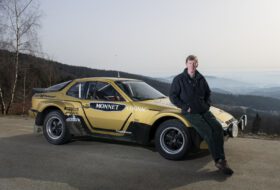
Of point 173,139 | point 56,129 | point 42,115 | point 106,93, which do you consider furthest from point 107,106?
point 42,115

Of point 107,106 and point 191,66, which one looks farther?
point 107,106

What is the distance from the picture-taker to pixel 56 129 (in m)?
8.05

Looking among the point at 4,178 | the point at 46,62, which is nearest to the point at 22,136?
the point at 4,178

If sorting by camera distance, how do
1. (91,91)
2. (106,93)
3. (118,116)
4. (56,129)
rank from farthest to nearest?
(56,129) → (91,91) → (106,93) → (118,116)

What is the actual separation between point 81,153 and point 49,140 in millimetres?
1324

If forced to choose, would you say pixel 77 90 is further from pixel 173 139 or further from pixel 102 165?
pixel 173 139

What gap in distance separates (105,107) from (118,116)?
1.28 ft

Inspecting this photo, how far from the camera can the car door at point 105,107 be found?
7.09 meters

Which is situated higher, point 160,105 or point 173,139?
point 160,105

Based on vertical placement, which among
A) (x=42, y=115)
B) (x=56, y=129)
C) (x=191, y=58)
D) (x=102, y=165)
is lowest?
(x=102, y=165)

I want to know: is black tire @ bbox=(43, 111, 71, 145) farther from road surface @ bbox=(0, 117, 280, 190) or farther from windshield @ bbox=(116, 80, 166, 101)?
windshield @ bbox=(116, 80, 166, 101)

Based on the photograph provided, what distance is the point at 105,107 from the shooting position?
7.34 meters

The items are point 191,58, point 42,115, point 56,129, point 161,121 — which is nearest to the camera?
point 191,58

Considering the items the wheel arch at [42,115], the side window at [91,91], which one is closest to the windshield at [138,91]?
the side window at [91,91]
